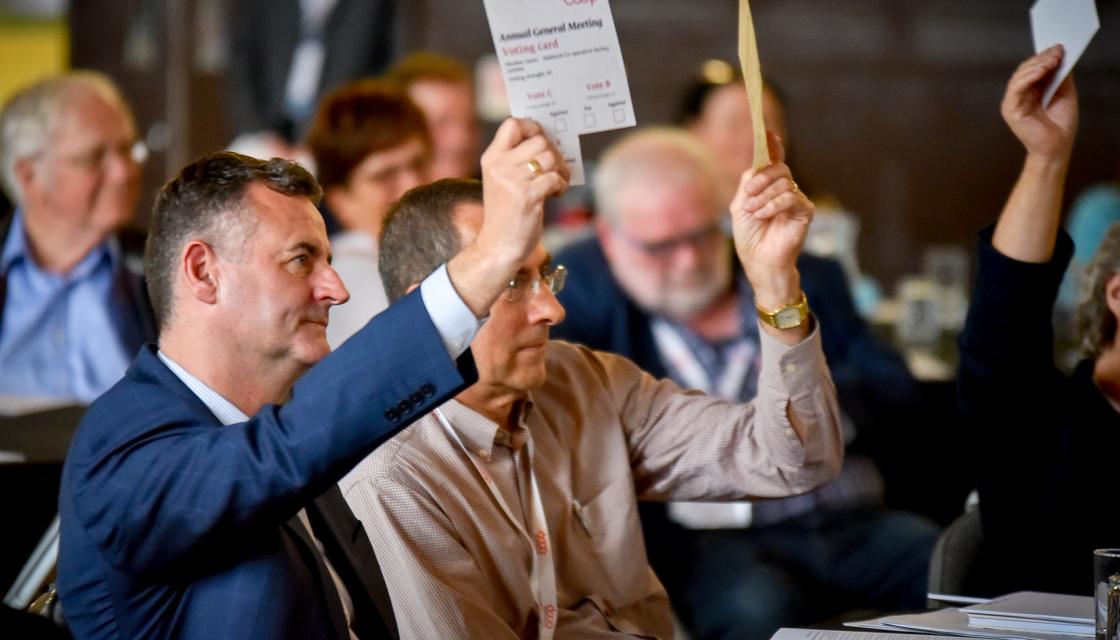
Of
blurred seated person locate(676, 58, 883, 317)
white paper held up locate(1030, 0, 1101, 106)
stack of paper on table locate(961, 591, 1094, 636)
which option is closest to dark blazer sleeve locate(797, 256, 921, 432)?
blurred seated person locate(676, 58, 883, 317)

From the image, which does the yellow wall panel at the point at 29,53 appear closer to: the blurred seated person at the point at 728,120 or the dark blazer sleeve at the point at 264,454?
the blurred seated person at the point at 728,120

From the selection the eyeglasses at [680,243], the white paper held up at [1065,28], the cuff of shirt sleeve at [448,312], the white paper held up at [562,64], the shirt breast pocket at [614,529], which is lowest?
the shirt breast pocket at [614,529]

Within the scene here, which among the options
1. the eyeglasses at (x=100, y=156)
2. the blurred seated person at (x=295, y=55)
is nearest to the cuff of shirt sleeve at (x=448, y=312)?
the eyeglasses at (x=100, y=156)

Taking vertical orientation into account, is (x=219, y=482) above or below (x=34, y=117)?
below

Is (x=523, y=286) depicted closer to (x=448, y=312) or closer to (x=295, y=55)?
(x=448, y=312)

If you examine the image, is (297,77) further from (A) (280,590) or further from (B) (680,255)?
(A) (280,590)

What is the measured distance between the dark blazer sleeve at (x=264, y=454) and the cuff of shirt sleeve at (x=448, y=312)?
0.03ft

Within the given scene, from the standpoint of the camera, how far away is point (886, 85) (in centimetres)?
729

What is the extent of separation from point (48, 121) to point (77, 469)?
8.17 ft

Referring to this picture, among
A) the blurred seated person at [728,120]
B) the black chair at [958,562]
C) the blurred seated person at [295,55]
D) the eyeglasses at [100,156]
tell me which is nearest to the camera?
the black chair at [958,562]

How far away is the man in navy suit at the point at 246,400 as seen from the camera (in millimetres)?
1377

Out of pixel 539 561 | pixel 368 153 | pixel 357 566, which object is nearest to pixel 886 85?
pixel 368 153

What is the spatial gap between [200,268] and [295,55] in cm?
442

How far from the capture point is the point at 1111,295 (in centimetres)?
226
